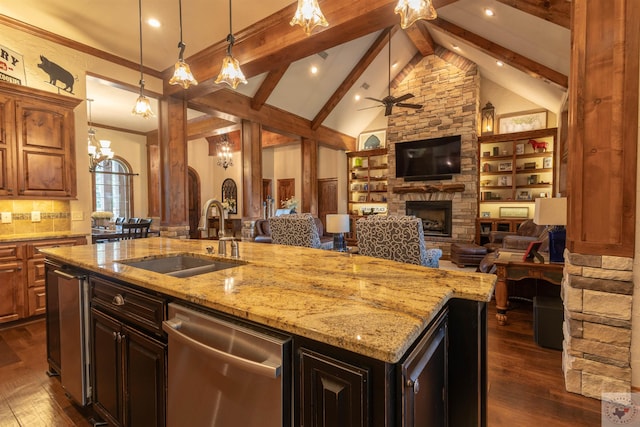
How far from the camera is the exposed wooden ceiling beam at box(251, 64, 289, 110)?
5.80m

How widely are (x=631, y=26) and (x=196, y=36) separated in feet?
13.5

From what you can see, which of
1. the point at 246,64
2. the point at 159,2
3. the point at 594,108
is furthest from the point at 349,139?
Answer: the point at 594,108

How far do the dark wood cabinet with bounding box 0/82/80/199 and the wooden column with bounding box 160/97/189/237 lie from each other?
49.3 inches

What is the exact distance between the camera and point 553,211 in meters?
2.52

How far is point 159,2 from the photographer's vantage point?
10.6 ft

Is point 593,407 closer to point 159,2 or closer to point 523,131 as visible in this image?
point 159,2

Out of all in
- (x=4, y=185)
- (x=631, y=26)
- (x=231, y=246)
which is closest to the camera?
(x=631, y=26)

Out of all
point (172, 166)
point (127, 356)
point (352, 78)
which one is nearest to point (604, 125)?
point (127, 356)

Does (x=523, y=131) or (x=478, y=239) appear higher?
(x=523, y=131)

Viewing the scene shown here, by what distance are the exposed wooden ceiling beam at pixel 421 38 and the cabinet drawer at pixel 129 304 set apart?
6897 mm

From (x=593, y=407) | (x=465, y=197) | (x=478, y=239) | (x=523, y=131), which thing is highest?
(x=523, y=131)

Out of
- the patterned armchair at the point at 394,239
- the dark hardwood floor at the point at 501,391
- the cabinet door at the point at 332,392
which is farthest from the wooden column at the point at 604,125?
the cabinet door at the point at 332,392

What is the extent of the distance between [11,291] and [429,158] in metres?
7.76

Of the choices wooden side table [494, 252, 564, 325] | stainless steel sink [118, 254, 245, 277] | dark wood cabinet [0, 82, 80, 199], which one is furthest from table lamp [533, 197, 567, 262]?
dark wood cabinet [0, 82, 80, 199]
